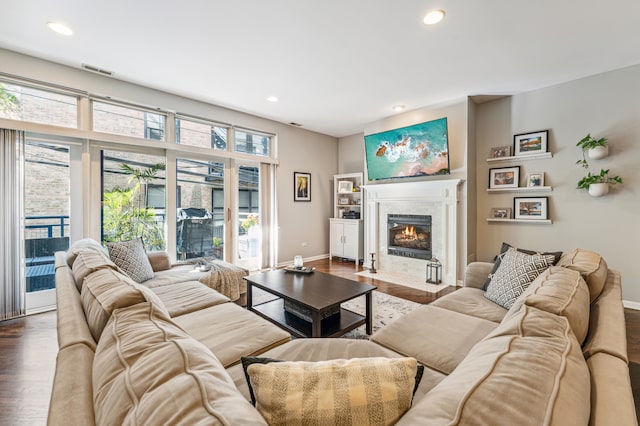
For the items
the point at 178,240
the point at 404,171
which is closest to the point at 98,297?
the point at 178,240

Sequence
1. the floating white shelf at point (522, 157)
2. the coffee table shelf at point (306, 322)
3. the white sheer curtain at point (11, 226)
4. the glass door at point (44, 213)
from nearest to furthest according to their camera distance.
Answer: the coffee table shelf at point (306, 322) → the white sheer curtain at point (11, 226) → the glass door at point (44, 213) → the floating white shelf at point (522, 157)

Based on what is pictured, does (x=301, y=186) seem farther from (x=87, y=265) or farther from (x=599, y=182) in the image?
(x=599, y=182)

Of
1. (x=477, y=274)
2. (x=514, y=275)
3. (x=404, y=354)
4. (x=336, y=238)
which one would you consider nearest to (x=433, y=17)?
(x=514, y=275)

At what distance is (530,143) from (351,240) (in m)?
3.22

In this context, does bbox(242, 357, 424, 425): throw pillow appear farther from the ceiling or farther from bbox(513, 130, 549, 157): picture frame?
bbox(513, 130, 549, 157): picture frame

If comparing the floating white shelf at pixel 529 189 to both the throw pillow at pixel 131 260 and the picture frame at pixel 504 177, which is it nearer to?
the picture frame at pixel 504 177

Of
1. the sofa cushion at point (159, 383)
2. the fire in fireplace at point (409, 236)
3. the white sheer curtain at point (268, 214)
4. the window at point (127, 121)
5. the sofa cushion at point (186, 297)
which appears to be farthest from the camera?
the white sheer curtain at point (268, 214)

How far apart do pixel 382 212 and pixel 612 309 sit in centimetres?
368

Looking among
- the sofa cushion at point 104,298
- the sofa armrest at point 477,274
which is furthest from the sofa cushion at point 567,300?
the sofa cushion at point 104,298

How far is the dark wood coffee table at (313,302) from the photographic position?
81.0 inches

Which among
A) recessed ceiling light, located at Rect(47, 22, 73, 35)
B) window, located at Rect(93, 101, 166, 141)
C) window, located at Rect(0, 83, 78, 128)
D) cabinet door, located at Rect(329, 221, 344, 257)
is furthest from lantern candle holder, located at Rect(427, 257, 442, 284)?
window, located at Rect(0, 83, 78, 128)

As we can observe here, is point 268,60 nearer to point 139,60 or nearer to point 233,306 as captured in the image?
point 139,60

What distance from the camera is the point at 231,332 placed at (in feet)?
5.27

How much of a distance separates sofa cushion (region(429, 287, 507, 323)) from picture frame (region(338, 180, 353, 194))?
3.76 metres
